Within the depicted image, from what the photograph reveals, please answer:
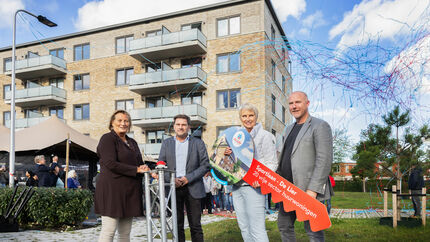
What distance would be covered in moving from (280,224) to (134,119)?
2150cm

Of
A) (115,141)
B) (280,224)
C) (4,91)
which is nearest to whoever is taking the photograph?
(280,224)

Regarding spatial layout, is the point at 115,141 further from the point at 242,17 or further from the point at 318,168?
the point at 242,17

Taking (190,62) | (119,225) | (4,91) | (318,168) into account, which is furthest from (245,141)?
(4,91)

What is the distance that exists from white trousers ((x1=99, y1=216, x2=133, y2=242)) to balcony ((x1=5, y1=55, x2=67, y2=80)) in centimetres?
2642

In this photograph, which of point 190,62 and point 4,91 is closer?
point 190,62

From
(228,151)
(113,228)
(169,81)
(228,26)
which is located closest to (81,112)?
(169,81)

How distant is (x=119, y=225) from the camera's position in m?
4.05

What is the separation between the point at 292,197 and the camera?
348 cm

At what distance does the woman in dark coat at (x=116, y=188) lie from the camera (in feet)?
12.6

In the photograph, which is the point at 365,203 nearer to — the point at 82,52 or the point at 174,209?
the point at 174,209

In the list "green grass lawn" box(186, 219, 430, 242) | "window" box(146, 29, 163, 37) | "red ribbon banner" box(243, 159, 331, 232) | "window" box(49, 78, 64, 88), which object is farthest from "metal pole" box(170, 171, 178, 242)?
"window" box(49, 78, 64, 88)

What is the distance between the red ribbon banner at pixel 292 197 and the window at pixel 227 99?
19.5 metres

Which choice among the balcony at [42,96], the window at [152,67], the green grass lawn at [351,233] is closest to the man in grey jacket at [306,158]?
the green grass lawn at [351,233]

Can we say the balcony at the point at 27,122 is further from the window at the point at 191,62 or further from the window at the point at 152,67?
the window at the point at 191,62
